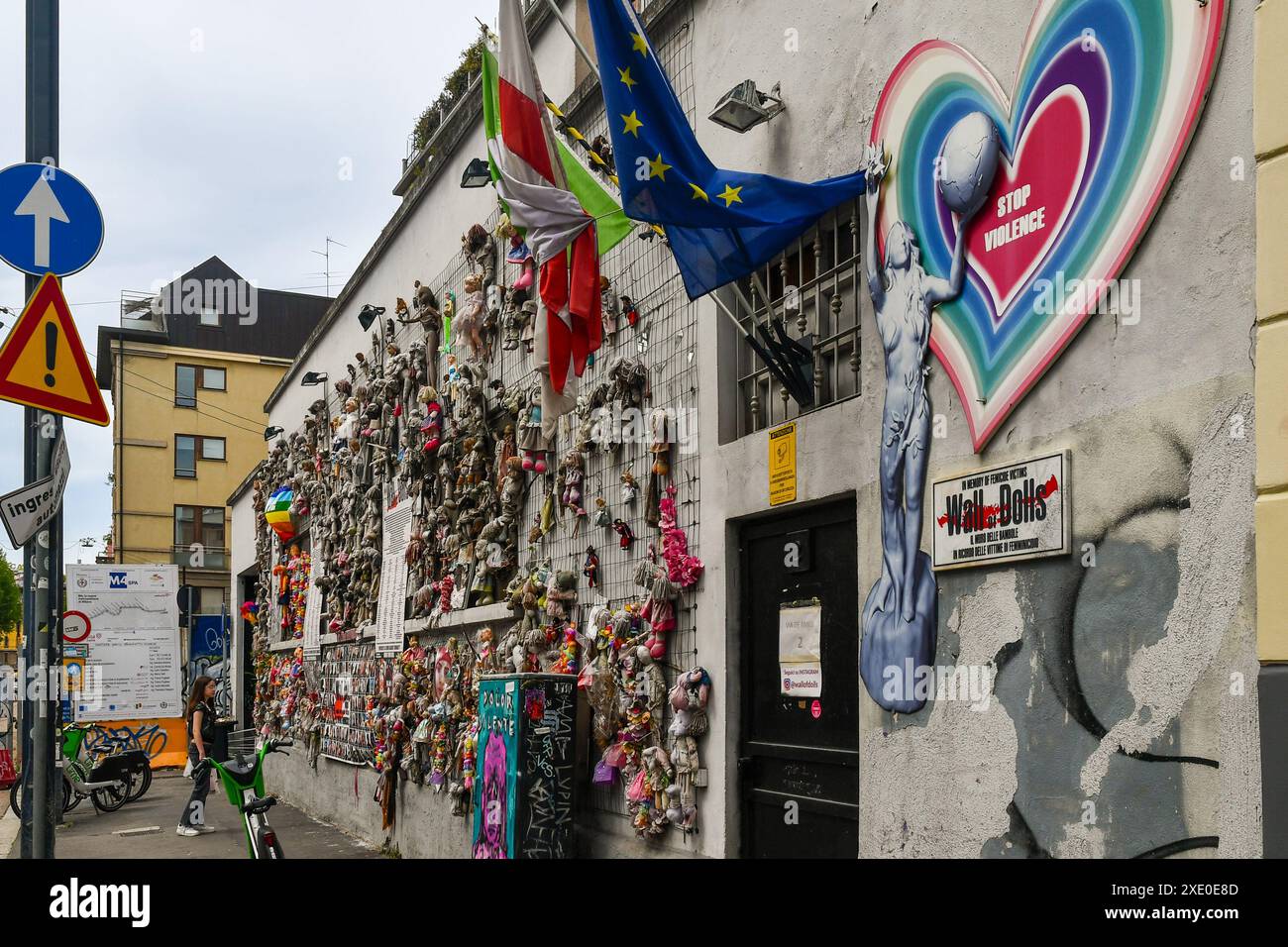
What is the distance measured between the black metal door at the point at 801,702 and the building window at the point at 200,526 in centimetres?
4510

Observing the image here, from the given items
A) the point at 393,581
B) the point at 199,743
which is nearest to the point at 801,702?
the point at 393,581

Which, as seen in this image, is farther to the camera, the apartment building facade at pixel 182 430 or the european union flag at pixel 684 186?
the apartment building facade at pixel 182 430

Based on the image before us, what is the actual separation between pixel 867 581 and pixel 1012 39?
94.3 inches

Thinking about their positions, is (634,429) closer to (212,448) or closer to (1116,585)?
(1116,585)

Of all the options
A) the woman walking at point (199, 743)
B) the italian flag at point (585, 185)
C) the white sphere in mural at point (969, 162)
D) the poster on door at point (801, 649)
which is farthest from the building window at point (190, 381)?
the white sphere in mural at point (969, 162)

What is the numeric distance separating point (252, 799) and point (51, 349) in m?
4.28

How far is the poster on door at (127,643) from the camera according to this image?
59.8 ft

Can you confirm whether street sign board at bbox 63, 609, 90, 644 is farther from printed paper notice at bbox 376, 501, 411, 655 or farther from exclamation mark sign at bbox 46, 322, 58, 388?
exclamation mark sign at bbox 46, 322, 58, 388

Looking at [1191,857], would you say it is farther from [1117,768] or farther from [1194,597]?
[1194,597]

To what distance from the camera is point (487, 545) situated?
1084 centimetres

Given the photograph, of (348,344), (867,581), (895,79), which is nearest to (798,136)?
(895,79)

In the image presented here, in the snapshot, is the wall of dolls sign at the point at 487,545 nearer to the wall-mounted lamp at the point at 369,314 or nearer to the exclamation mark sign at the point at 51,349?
the wall-mounted lamp at the point at 369,314

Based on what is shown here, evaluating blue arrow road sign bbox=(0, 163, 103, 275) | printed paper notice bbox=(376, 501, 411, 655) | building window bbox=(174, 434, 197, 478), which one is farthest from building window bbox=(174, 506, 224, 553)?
blue arrow road sign bbox=(0, 163, 103, 275)

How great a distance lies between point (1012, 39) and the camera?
5066 millimetres
